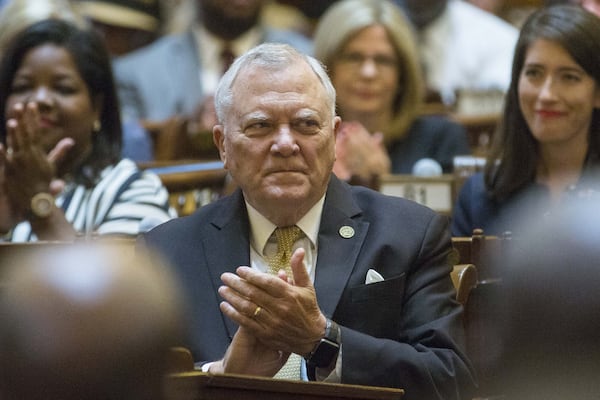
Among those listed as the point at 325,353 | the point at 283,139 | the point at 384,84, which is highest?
the point at 384,84

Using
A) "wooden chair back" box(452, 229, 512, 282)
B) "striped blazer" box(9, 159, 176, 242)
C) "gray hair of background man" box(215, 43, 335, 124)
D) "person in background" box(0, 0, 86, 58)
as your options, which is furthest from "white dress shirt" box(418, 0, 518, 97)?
"gray hair of background man" box(215, 43, 335, 124)

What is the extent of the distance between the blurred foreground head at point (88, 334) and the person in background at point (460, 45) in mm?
5737

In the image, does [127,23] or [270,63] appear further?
[127,23]

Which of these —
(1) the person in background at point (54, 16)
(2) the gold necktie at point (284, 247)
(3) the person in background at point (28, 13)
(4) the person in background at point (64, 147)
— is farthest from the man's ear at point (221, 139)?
(3) the person in background at point (28, 13)

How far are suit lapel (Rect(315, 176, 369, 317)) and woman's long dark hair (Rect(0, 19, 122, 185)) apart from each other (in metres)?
1.50

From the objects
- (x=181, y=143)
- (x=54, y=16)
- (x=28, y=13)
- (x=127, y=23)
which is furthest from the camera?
(x=127, y=23)

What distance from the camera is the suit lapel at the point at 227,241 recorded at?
2969 millimetres

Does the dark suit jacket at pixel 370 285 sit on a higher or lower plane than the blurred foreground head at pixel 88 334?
lower

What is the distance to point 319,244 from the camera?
9.78ft

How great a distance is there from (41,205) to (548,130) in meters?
1.66

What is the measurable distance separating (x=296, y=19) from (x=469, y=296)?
5571 millimetres

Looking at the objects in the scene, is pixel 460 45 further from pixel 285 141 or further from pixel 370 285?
pixel 370 285

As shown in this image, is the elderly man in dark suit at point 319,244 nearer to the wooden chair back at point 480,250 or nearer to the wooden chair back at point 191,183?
the wooden chair back at point 480,250

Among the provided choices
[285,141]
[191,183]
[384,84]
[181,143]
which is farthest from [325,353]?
[181,143]
